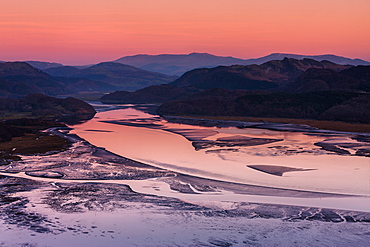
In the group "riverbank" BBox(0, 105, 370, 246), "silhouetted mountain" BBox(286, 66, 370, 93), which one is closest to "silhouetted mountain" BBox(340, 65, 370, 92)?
"silhouetted mountain" BBox(286, 66, 370, 93)

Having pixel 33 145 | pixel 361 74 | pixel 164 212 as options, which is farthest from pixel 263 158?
pixel 361 74

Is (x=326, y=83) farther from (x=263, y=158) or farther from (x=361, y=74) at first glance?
(x=263, y=158)

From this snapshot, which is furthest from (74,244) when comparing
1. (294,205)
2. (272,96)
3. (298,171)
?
(272,96)

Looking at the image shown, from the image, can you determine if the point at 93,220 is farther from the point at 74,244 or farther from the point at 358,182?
the point at 358,182

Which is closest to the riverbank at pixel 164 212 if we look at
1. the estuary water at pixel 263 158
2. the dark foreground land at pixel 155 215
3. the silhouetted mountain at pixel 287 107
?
the dark foreground land at pixel 155 215

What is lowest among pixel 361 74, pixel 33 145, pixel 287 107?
pixel 33 145

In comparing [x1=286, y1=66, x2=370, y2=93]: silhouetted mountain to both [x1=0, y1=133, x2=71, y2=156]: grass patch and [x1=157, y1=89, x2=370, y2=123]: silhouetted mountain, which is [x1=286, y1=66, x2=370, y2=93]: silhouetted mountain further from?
[x1=0, y1=133, x2=71, y2=156]: grass patch

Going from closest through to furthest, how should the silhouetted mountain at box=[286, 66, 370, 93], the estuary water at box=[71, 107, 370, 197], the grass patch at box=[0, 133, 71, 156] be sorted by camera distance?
the estuary water at box=[71, 107, 370, 197] → the grass patch at box=[0, 133, 71, 156] → the silhouetted mountain at box=[286, 66, 370, 93]

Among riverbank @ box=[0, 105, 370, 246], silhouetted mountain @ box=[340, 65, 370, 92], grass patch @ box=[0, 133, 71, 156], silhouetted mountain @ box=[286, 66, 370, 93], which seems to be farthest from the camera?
silhouetted mountain @ box=[340, 65, 370, 92]

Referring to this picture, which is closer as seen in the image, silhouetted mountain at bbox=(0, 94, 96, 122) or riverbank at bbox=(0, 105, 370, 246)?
riverbank at bbox=(0, 105, 370, 246)
